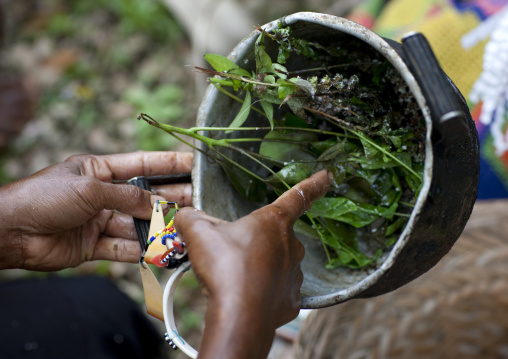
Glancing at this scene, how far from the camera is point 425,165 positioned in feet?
2.38

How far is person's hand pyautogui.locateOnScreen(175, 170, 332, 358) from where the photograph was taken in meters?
0.62

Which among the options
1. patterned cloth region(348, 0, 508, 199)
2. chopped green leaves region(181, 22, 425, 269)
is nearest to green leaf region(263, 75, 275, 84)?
chopped green leaves region(181, 22, 425, 269)

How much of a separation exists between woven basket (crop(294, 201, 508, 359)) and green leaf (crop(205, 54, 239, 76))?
88cm

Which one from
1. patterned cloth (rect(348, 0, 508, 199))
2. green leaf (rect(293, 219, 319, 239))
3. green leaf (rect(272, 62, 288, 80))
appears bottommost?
green leaf (rect(293, 219, 319, 239))

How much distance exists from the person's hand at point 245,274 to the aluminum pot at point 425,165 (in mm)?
162

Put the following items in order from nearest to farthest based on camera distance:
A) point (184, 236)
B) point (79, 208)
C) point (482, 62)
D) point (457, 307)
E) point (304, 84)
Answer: point (184, 236) < point (304, 84) < point (79, 208) < point (482, 62) < point (457, 307)

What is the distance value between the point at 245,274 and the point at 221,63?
1.41 feet

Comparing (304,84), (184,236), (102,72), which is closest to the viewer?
(184,236)

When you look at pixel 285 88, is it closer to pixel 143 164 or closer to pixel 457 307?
pixel 143 164

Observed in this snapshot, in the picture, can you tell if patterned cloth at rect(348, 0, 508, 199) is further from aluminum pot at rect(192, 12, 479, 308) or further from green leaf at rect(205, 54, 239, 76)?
green leaf at rect(205, 54, 239, 76)

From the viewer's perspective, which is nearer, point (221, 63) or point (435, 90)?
point (435, 90)

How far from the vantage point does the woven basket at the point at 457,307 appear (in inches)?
58.5

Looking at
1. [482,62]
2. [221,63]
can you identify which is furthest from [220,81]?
[482,62]

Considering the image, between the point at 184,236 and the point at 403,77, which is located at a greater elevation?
the point at 403,77
